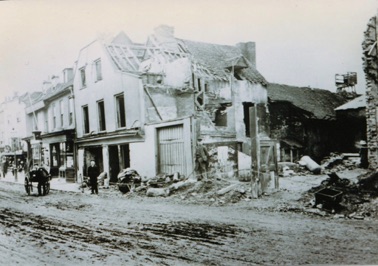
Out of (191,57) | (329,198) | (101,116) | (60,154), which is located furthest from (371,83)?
(60,154)

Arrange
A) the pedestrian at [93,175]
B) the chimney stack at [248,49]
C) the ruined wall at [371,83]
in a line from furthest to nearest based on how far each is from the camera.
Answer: the pedestrian at [93,175], the chimney stack at [248,49], the ruined wall at [371,83]

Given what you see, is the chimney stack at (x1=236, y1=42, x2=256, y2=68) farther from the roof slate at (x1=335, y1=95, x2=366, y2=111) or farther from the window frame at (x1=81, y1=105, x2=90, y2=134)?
the window frame at (x1=81, y1=105, x2=90, y2=134)

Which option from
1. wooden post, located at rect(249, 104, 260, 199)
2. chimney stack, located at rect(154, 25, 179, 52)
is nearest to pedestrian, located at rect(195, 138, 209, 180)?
wooden post, located at rect(249, 104, 260, 199)

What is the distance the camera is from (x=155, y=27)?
5.68m

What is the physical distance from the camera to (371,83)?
6.93 meters

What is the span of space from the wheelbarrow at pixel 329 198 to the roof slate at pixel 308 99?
260 cm

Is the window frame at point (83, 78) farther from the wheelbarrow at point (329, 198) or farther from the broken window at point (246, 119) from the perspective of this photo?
the wheelbarrow at point (329, 198)

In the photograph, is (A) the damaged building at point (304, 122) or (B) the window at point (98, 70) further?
(B) the window at point (98, 70)

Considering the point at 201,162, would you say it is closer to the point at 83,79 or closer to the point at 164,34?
the point at 164,34

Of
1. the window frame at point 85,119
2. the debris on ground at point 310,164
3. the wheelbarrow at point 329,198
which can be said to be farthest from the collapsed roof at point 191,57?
the wheelbarrow at point 329,198

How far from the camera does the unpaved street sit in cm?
413

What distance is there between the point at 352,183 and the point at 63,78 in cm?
609

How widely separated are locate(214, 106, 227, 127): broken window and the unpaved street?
11.9 ft

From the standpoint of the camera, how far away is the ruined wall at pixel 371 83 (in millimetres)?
5493
